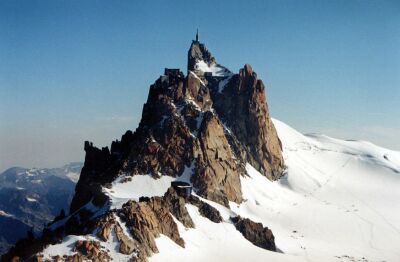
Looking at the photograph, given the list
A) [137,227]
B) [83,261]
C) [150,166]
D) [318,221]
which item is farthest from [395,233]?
[83,261]

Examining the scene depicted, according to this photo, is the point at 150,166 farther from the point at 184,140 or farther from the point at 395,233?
the point at 395,233

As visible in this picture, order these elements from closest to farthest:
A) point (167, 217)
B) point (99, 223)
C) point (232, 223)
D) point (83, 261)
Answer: point (83, 261), point (99, 223), point (167, 217), point (232, 223)

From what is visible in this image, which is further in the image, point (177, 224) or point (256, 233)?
point (256, 233)

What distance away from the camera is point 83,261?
4702 inches

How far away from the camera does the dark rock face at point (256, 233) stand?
169875 mm

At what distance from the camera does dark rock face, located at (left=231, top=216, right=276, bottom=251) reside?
16988cm

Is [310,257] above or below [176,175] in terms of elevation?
below

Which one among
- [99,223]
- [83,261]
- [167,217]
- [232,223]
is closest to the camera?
[83,261]

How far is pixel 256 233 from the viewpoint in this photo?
565 feet

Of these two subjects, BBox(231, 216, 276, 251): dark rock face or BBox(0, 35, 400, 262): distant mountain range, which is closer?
BBox(0, 35, 400, 262): distant mountain range

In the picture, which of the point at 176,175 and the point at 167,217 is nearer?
the point at 167,217

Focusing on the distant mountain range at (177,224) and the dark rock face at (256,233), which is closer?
the distant mountain range at (177,224)

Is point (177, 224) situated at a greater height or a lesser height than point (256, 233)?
greater

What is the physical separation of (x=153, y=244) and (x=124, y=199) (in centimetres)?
2129
